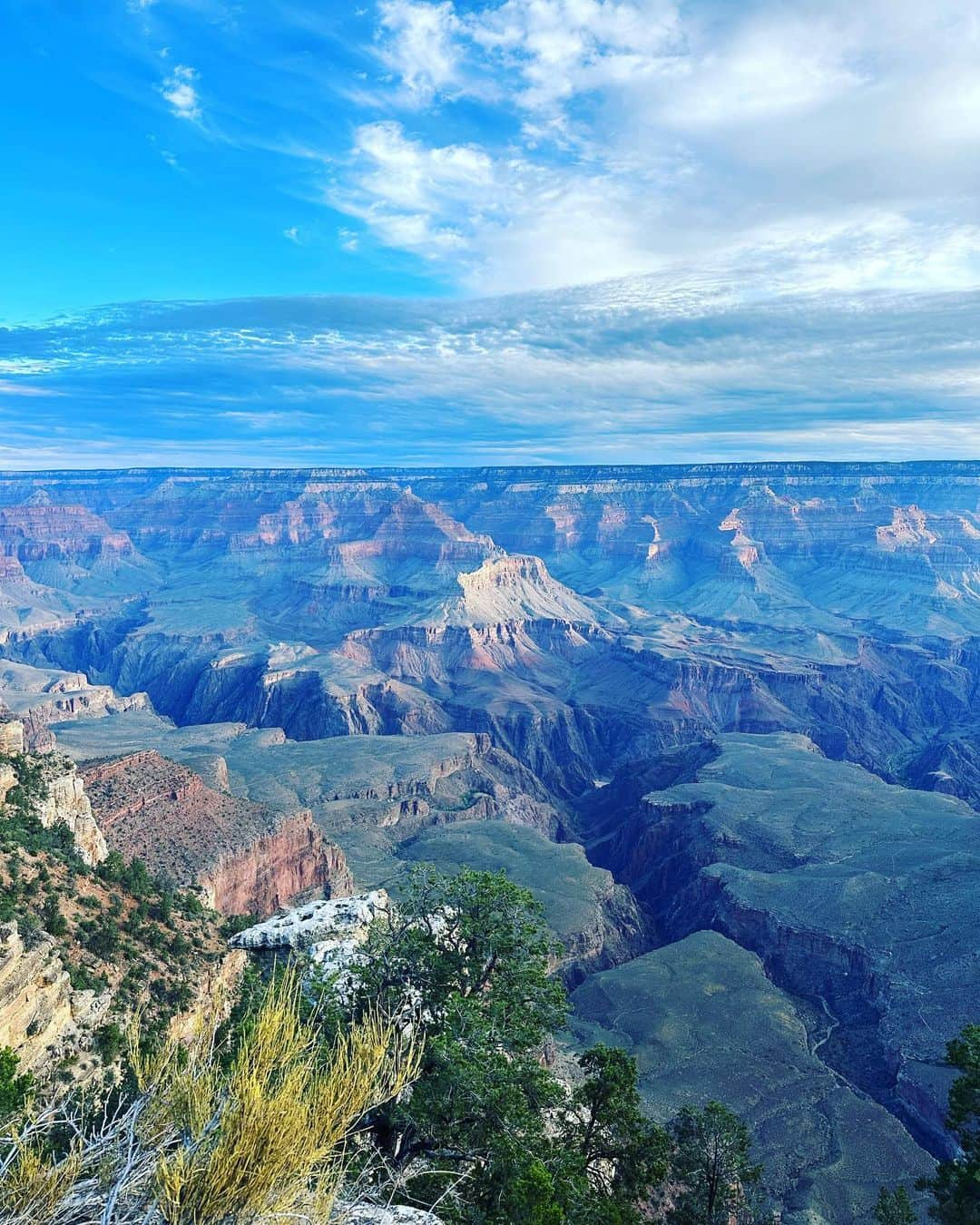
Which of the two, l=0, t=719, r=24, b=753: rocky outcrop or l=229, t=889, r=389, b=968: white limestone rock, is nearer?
l=229, t=889, r=389, b=968: white limestone rock

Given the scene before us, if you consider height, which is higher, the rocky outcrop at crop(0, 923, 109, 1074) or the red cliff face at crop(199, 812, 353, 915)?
the rocky outcrop at crop(0, 923, 109, 1074)

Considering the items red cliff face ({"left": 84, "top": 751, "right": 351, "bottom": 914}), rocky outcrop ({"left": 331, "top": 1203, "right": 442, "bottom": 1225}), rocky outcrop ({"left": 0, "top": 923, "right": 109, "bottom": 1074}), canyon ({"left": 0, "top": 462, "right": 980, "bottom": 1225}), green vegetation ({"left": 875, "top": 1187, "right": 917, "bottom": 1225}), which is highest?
rocky outcrop ({"left": 331, "top": 1203, "right": 442, "bottom": 1225})

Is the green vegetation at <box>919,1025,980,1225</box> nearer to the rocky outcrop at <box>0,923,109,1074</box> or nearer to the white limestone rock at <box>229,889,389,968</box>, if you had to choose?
the white limestone rock at <box>229,889,389,968</box>

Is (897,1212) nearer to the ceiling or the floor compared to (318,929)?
nearer to the floor

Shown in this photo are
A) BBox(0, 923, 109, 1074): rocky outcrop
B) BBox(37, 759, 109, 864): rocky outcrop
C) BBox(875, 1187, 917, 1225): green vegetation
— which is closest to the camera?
BBox(0, 923, 109, 1074): rocky outcrop

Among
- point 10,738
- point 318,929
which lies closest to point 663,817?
point 318,929

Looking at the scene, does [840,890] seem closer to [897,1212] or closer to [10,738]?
[897,1212]

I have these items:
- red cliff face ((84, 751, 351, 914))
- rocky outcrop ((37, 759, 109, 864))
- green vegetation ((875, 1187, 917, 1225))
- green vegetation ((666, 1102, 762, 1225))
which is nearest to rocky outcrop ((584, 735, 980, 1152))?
green vegetation ((875, 1187, 917, 1225))

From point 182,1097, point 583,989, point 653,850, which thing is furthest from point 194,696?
point 182,1097
